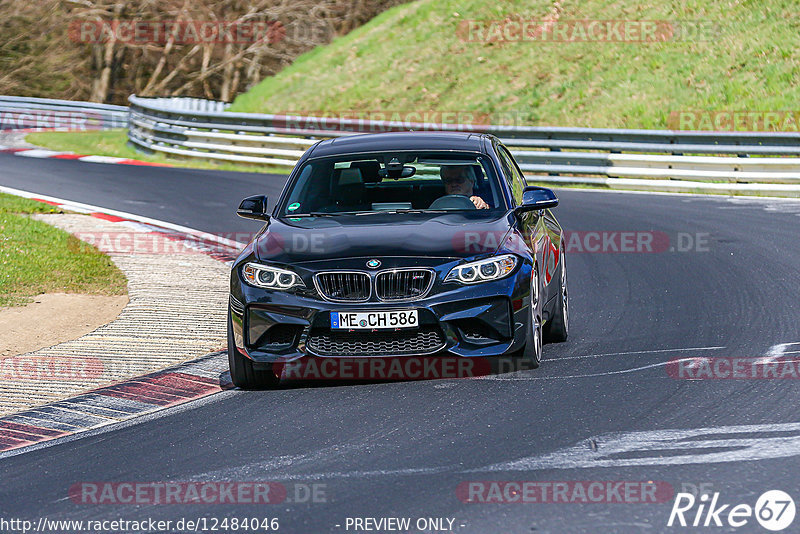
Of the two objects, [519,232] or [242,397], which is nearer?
[242,397]

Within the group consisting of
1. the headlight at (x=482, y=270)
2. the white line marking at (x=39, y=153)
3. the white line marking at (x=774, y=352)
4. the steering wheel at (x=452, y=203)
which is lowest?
the white line marking at (x=39, y=153)

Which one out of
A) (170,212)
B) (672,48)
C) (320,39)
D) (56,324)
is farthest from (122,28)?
(56,324)

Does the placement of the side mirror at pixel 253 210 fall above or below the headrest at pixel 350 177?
below

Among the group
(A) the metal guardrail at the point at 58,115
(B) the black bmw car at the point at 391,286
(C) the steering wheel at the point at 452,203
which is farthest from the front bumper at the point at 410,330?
(A) the metal guardrail at the point at 58,115

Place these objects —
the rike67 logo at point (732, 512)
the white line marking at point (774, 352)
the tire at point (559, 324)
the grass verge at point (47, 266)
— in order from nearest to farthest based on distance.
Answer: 1. the rike67 logo at point (732, 512)
2. the white line marking at point (774, 352)
3. the tire at point (559, 324)
4. the grass verge at point (47, 266)

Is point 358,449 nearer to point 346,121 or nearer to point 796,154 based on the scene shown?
point 796,154

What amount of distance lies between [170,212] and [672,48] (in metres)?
18.3

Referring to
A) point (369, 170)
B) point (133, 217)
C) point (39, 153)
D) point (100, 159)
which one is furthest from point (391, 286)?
point (39, 153)

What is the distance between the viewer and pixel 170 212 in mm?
17969

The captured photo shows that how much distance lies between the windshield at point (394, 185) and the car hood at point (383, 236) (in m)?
0.23

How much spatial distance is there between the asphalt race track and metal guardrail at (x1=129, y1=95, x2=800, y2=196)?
33.1ft

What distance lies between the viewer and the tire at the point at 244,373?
7762 millimetres

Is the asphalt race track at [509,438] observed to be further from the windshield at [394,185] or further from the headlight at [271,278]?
the windshield at [394,185]

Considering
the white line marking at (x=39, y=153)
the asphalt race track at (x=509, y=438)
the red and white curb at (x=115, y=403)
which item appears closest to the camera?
the asphalt race track at (x=509, y=438)
